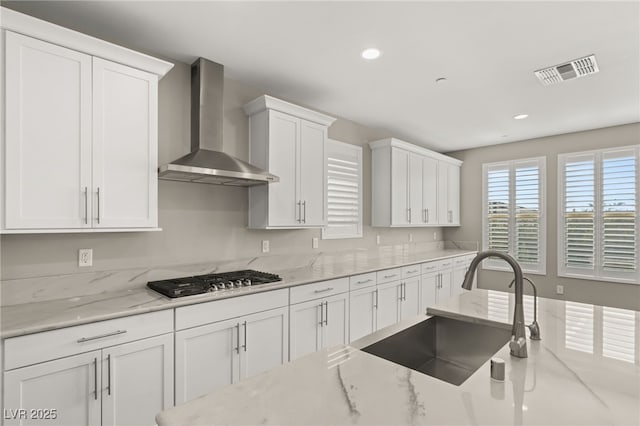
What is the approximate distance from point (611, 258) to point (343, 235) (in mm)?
3617

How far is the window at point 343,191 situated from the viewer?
3.94 m

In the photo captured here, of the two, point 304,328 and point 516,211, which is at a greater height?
point 516,211

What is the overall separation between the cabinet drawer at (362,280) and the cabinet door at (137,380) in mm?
1698

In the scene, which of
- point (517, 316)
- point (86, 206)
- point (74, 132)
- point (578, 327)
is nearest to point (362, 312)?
point (578, 327)

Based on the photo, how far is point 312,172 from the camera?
333cm

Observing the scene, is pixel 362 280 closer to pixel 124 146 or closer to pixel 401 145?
pixel 401 145

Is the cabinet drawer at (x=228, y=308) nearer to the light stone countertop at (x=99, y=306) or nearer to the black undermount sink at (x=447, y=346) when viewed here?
the light stone countertop at (x=99, y=306)

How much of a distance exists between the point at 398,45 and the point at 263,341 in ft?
7.84

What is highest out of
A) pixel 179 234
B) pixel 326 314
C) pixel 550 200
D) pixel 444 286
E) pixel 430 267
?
pixel 550 200

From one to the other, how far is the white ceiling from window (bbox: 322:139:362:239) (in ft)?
1.96

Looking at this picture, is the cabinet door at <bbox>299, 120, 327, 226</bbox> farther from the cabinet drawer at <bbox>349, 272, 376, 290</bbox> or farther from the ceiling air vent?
the ceiling air vent

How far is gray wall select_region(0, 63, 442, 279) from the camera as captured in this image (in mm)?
2100

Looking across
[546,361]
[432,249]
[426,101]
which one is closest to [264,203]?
[426,101]

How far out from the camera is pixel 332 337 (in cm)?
300
